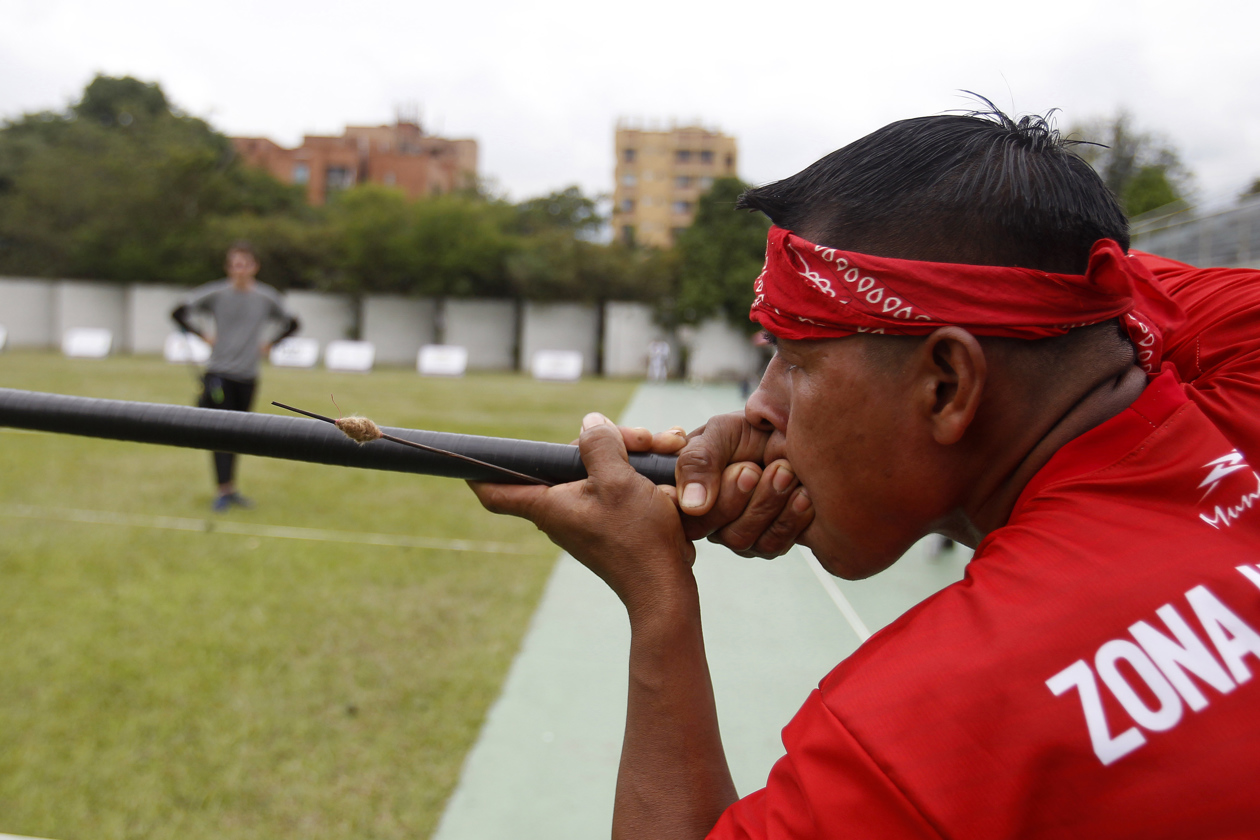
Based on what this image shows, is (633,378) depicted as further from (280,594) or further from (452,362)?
(280,594)

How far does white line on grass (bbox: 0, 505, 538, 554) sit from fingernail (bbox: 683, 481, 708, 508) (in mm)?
4833

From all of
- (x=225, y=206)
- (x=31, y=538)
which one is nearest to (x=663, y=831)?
(x=31, y=538)

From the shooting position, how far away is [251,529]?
619 centimetres

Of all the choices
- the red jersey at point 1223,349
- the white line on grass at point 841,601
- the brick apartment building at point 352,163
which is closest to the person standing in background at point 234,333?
the white line on grass at point 841,601

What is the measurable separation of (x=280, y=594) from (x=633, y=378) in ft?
94.9

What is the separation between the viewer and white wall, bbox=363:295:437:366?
3641 centimetres

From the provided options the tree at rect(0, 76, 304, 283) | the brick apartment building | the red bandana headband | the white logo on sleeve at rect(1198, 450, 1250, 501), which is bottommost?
the white logo on sleeve at rect(1198, 450, 1250, 501)

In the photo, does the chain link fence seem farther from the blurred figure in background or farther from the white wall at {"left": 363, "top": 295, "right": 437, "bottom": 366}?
the white wall at {"left": 363, "top": 295, "right": 437, "bottom": 366}

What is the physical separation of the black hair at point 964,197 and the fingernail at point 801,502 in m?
0.35

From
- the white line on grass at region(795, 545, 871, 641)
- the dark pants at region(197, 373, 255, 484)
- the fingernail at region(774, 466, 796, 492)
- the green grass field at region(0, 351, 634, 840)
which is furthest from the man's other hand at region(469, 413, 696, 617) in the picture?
the dark pants at region(197, 373, 255, 484)

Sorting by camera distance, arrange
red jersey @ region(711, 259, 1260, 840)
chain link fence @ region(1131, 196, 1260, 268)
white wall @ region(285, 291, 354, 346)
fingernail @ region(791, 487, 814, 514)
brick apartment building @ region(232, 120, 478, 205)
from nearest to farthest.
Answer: red jersey @ region(711, 259, 1260, 840) → fingernail @ region(791, 487, 814, 514) → chain link fence @ region(1131, 196, 1260, 268) → white wall @ region(285, 291, 354, 346) → brick apartment building @ region(232, 120, 478, 205)

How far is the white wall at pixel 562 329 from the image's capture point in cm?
Answer: 3553

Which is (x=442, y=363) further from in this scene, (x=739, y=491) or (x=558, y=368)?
(x=739, y=491)

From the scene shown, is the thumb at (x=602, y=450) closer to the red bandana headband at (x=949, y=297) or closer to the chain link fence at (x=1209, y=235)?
the red bandana headband at (x=949, y=297)
